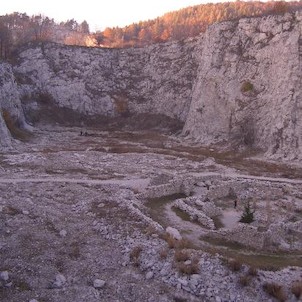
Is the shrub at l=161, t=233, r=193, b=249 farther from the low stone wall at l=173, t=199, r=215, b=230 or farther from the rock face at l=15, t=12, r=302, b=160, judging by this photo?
the rock face at l=15, t=12, r=302, b=160

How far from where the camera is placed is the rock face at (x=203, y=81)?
60688mm

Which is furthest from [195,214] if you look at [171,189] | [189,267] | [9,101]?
[9,101]

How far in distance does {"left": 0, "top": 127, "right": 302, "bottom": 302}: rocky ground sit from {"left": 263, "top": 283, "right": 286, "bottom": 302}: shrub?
0.04 meters

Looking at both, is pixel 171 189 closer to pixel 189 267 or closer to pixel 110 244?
pixel 110 244

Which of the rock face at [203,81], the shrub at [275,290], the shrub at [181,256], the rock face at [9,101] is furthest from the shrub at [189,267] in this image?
the rock face at [9,101]

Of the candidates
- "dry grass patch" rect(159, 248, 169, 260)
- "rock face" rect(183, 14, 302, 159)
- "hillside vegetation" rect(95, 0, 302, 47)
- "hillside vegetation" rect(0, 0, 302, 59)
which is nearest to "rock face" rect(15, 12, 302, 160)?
"rock face" rect(183, 14, 302, 159)

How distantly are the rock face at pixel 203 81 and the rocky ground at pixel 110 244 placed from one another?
1853cm

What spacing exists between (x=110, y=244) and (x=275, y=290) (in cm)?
963

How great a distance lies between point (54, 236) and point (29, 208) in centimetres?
474

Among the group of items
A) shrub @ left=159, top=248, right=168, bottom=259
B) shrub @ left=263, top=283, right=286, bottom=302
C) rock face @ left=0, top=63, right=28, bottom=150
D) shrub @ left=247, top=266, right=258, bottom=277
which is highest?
rock face @ left=0, top=63, right=28, bottom=150

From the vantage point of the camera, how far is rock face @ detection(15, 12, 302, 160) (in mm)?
60688

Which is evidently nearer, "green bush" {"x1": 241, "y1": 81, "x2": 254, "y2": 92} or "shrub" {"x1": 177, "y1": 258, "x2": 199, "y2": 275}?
"shrub" {"x1": 177, "y1": 258, "x2": 199, "y2": 275}

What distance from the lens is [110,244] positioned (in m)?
23.9

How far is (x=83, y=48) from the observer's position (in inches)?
3804
